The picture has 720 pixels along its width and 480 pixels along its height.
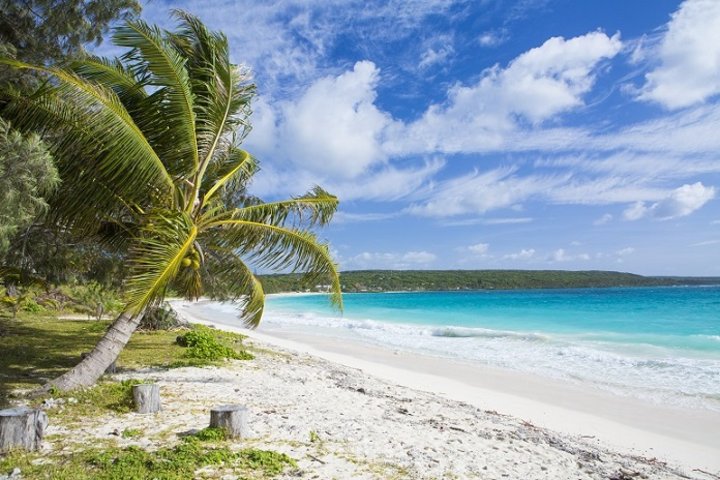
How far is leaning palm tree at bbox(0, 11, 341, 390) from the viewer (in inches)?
221

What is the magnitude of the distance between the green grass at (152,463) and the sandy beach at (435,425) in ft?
1.07

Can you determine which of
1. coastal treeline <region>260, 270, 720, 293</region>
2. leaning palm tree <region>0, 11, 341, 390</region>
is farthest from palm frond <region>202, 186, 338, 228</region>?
coastal treeline <region>260, 270, 720, 293</region>

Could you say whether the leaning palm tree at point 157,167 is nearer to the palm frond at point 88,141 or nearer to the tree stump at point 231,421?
the palm frond at point 88,141

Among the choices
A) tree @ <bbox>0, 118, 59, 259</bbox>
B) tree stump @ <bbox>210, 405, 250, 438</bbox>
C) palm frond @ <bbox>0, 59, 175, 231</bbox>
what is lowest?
tree stump @ <bbox>210, 405, 250, 438</bbox>

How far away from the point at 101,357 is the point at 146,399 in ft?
3.93

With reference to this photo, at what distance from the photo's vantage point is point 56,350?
33.8 ft

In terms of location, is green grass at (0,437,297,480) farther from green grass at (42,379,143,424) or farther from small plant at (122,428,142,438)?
green grass at (42,379,143,424)

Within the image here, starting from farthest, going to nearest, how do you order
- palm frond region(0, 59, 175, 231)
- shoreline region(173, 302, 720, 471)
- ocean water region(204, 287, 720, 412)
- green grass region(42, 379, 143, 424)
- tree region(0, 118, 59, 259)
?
ocean water region(204, 287, 720, 412) < shoreline region(173, 302, 720, 471) < green grass region(42, 379, 143, 424) < palm frond region(0, 59, 175, 231) < tree region(0, 118, 59, 259)

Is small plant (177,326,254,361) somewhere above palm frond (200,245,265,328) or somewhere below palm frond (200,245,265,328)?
below

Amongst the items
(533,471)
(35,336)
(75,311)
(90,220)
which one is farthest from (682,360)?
(75,311)

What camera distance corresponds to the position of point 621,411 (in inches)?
342

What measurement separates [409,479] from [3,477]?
3.25 meters

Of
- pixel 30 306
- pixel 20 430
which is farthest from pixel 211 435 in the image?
pixel 30 306

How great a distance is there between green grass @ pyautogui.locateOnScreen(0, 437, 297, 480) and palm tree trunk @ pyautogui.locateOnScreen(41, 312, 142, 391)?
7.26ft
